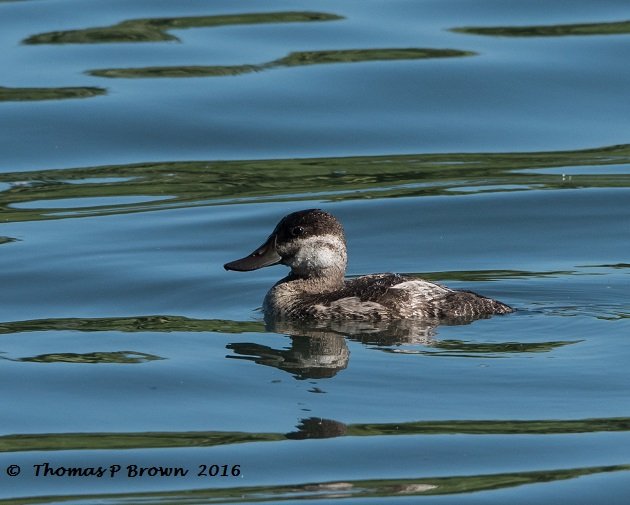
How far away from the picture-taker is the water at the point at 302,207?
7.70 metres

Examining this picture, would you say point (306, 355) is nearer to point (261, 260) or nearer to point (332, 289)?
point (332, 289)

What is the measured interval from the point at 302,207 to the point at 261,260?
2545mm

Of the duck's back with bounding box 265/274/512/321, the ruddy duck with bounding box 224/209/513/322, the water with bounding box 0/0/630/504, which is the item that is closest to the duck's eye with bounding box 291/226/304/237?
the ruddy duck with bounding box 224/209/513/322

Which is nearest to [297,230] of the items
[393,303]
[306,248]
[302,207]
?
[306,248]

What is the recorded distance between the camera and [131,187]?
14148 millimetres

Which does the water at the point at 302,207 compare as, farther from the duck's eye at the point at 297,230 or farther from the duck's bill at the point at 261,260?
the duck's eye at the point at 297,230

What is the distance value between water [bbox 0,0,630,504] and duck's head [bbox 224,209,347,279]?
41 cm

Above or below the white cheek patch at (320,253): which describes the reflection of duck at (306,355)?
below

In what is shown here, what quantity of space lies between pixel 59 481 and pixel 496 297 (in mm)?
4316

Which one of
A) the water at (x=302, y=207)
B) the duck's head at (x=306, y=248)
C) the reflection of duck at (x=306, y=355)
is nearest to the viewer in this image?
the water at (x=302, y=207)

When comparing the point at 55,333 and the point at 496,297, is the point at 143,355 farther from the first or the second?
the point at 496,297

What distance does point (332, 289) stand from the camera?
10797 millimetres

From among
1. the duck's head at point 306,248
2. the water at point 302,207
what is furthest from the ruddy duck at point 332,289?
the water at point 302,207

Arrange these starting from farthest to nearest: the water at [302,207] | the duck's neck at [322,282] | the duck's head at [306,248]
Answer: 1. the duck's neck at [322,282]
2. the duck's head at [306,248]
3. the water at [302,207]
